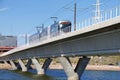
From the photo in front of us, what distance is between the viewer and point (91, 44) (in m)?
44.5

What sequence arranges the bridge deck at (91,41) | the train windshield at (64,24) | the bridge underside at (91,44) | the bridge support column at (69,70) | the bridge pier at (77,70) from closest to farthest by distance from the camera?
the bridge deck at (91,41), the bridge underside at (91,44), the bridge support column at (69,70), the bridge pier at (77,70), the train windshield at (64,24)

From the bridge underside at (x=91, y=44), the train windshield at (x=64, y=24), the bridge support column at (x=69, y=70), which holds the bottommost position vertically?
the bridge support column at (x=69, y=70)

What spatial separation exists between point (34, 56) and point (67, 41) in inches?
1303

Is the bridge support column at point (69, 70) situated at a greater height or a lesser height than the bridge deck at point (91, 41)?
lesser

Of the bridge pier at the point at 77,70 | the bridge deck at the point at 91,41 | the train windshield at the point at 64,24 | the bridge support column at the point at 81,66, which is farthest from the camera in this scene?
the train windshield at the point at 64,24

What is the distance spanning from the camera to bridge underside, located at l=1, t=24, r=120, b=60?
38375 millimetres

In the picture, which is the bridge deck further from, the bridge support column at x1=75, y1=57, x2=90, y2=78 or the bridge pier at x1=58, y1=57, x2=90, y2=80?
the bridge support column at x1=75, y1=57, x2=90, y2=78

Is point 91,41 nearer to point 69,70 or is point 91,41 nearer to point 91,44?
point 91,44

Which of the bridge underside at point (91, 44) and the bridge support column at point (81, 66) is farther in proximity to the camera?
the bridge support column at point (81, 66)

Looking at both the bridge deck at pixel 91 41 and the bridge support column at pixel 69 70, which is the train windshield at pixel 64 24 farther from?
the bridge support column at pixel 69 70

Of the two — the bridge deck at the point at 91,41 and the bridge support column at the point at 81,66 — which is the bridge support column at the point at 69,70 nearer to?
the bridge support column at the point at 81,66

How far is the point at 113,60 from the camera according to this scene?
550 ft

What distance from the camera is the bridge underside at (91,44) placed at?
126 ft

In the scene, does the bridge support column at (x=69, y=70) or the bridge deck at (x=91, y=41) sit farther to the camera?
the bridge support column at (x=69, y=70)
